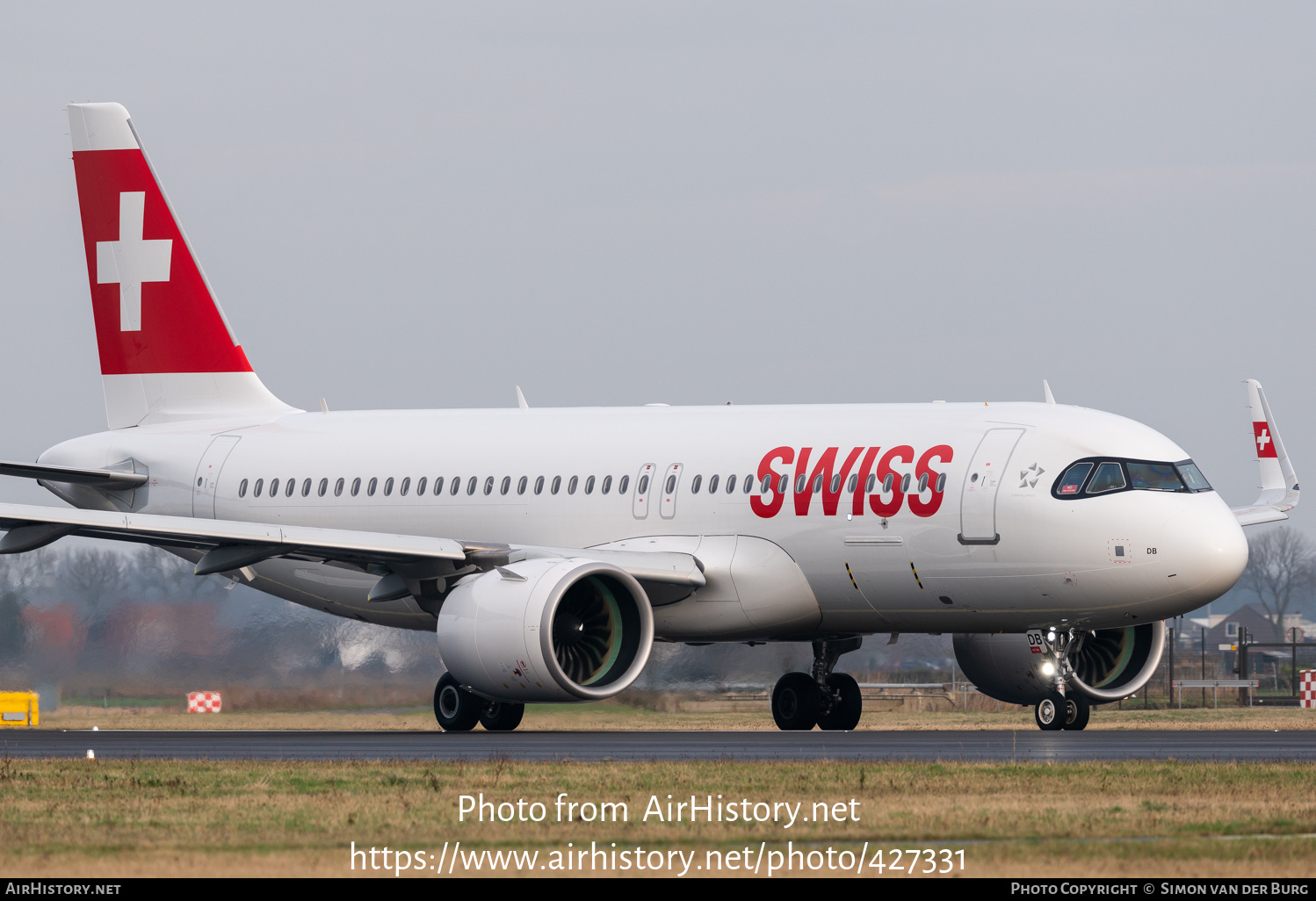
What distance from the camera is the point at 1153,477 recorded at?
2656 centimetres

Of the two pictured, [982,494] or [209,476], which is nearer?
[982,494]

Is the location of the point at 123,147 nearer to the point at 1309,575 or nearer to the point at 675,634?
the point at 675,634

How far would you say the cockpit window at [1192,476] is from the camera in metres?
26.8

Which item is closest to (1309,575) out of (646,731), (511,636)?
(646,731)

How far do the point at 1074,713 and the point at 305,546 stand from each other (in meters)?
10.2

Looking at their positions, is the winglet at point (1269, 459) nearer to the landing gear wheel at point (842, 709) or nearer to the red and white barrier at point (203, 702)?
the landing gear wheel at point (842, 709)

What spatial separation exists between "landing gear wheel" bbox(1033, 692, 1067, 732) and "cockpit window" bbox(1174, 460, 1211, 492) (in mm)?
3242

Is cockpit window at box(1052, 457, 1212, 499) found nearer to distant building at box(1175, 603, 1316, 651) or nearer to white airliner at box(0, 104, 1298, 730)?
white airliner at box(0, 104, 1298, 730)

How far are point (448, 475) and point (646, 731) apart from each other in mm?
4893

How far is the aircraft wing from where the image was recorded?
89.5 ft

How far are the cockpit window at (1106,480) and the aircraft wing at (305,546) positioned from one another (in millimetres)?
5418

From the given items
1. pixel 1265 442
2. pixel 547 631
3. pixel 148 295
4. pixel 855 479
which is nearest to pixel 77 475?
pixel 148 295

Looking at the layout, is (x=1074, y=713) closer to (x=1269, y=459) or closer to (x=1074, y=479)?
(x=1074, y=479)

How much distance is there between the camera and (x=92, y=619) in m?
35.7
